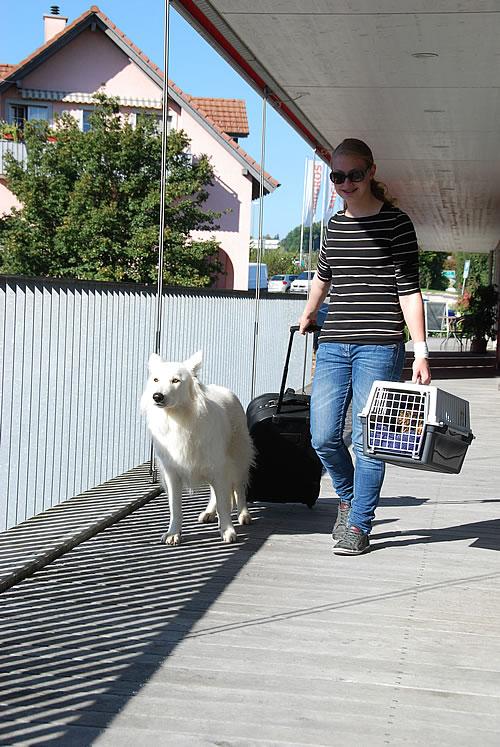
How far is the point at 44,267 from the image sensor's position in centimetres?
2797

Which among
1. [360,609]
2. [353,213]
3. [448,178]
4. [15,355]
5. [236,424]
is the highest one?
[448,178]

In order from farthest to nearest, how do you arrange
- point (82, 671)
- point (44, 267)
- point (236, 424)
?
1. point (44, 267)
2. point (236, 424)
3. point (82, 671)

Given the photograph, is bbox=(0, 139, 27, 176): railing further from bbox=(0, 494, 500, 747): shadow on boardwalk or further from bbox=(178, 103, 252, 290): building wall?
bbox=(0, 494, 500, 747): shadow on boardwalk

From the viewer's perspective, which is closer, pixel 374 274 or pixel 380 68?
pixel 374 274

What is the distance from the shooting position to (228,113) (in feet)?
123

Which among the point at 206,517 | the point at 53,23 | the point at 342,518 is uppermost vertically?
the point at 53,23

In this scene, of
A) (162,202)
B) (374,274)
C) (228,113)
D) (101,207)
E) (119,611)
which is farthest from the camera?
(228,113)

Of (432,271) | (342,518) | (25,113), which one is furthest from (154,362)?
(432,271)

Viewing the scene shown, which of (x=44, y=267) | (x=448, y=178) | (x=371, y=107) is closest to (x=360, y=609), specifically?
(x=371, y=107)

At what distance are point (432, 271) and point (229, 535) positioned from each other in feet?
329

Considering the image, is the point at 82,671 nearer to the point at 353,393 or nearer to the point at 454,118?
the point at 353,393

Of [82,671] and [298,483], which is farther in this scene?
[298,483]

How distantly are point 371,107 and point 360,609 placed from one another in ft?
23.5

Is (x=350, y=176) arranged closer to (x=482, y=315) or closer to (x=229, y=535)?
(x=229, y=535)
